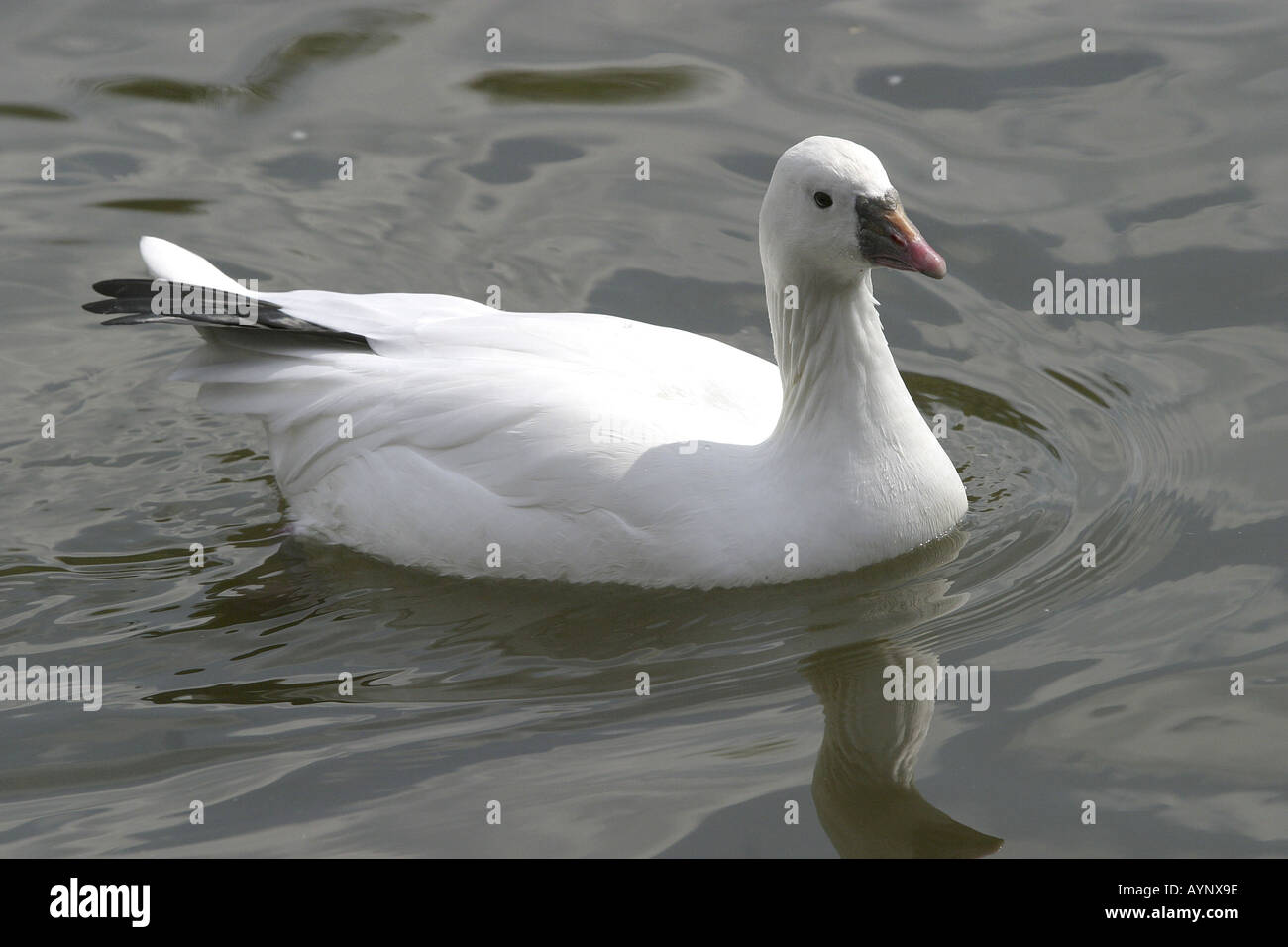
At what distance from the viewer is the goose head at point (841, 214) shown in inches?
233

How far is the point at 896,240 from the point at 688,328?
260 centimetres

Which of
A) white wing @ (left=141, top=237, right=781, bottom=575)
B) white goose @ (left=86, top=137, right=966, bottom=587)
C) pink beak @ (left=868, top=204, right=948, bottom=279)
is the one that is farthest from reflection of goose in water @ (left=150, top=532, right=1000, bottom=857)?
pink beak @ (left=868, top=204, right=948, bottom=279)

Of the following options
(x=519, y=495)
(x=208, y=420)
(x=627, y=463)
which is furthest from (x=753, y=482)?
(x=208, y=420)

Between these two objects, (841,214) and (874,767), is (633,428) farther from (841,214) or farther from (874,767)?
(874,767)

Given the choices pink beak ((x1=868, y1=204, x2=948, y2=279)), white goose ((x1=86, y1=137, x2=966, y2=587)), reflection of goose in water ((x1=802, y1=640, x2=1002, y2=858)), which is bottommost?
reflection of goose in water ((x1=802, y1=640, x2=1002, y2=858))

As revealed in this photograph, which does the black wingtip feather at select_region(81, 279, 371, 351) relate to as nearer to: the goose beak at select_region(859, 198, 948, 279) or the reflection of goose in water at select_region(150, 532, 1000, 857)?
the reflection of goose in water at select_region(150, 532, 1000, 857)

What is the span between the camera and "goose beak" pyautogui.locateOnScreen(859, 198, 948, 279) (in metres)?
5.91

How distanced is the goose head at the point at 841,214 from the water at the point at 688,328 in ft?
4.10

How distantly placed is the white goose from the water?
20 centimetres

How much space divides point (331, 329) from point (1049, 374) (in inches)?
131

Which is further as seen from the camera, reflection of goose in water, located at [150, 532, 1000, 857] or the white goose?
the white goose

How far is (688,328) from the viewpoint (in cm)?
843

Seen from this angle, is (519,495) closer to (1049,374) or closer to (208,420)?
(208,420)

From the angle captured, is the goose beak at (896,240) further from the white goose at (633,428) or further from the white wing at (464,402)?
the white wing at (464,402)
